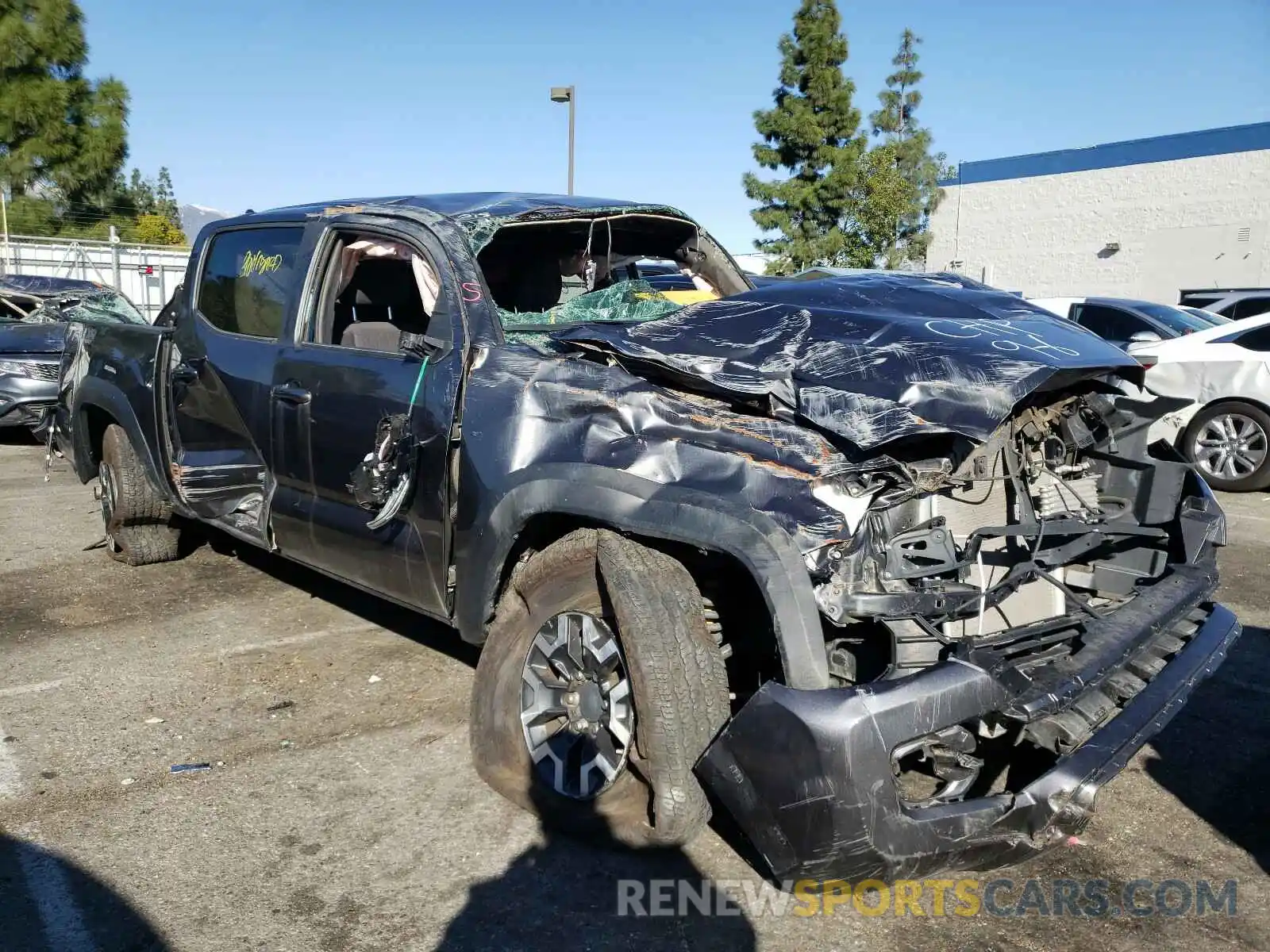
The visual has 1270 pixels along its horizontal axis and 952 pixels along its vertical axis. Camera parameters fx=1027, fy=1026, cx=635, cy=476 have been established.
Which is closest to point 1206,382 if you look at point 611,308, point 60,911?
point 611,308

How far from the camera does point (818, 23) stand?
2762 cm

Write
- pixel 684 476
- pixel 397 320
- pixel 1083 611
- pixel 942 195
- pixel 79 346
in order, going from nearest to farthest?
pixel 684 476, pixel 1083 611, pixel 397 320, pixel 79 346, pixel 942 195

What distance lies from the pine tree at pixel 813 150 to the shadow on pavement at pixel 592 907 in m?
25.9

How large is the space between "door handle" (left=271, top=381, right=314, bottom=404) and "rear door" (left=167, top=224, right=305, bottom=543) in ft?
0.32

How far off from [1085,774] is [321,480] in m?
2.81

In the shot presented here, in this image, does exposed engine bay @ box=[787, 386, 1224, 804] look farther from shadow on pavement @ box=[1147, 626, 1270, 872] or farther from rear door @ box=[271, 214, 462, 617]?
rear door @ box=[271, 214, 462, 617]

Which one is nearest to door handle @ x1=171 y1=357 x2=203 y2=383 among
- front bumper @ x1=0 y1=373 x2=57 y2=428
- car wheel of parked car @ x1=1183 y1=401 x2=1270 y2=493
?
front bumper @ x1=0 y1=373 x2=57 y2=428

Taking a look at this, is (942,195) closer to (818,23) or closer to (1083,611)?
(818,23)

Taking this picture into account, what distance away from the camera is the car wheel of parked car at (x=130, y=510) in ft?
18.2

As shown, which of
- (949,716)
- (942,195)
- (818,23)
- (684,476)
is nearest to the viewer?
(949,716)

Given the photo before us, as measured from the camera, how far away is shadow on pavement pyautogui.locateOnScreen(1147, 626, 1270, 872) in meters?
3.31

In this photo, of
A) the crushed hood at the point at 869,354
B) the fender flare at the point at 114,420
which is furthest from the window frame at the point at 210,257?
the crushed hood at the point at 869,354

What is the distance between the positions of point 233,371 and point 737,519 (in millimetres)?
2731

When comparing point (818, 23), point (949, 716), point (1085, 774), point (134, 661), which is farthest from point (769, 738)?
point (818, 23)
